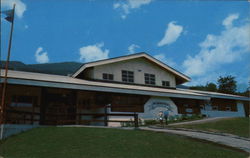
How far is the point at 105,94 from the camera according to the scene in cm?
2117

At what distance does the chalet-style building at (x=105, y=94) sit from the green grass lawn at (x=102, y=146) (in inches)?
162

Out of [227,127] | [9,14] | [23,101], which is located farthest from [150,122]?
[9,14]

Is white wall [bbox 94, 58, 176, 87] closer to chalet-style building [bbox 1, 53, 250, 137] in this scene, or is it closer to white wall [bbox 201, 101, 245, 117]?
chalet-style building [bbox 1, 53, 250, 137]

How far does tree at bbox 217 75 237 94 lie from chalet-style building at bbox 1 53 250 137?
2138 centimetres

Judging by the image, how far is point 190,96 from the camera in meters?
24.3

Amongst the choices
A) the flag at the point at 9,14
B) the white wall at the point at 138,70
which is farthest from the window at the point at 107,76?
the flag at the point at 9,14

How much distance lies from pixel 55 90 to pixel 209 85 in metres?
56.3

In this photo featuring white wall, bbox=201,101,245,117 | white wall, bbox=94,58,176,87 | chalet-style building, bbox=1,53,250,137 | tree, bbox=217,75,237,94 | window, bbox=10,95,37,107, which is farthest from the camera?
tree, bbox=217,75,237,94

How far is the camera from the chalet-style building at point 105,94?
1742 centimetres

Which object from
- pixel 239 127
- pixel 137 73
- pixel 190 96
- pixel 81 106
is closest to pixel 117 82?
pixel 137 73

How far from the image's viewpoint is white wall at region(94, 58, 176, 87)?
2345 cm

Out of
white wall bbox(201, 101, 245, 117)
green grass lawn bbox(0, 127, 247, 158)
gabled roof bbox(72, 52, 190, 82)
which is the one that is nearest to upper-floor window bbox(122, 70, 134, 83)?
gabled roof bbox(72, 52, 190, 82)

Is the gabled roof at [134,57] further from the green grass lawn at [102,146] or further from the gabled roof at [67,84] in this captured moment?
the green grass lawn at [102,146]

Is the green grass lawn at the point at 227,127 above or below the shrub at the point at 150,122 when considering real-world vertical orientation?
below
